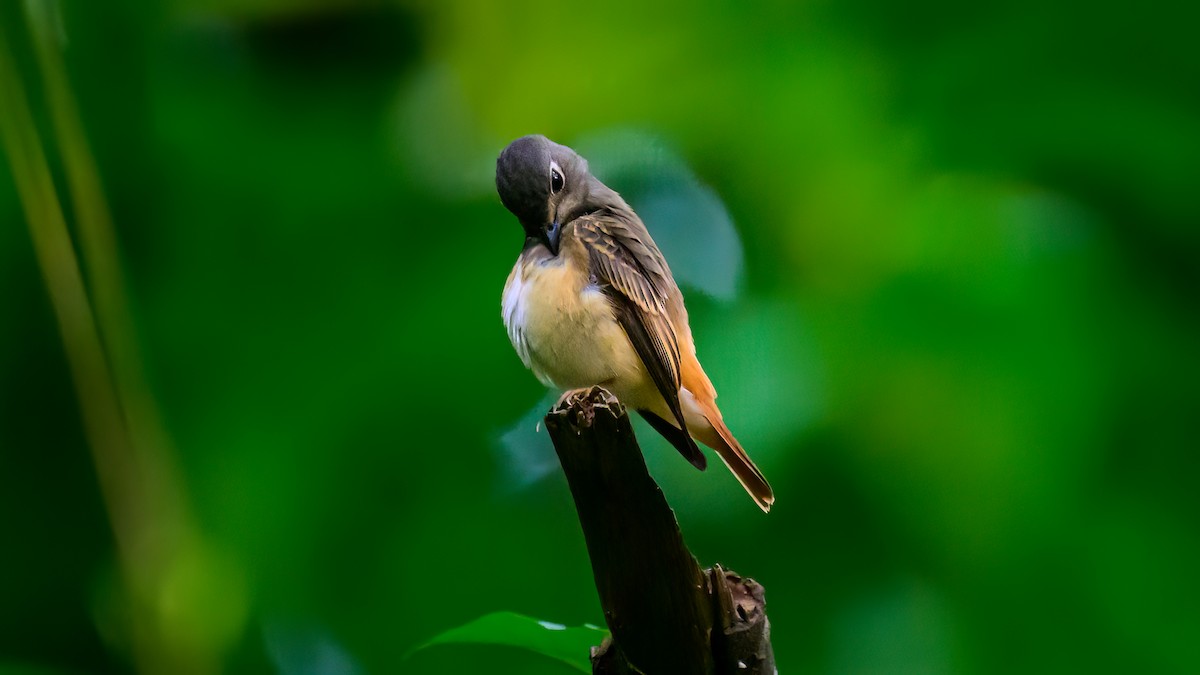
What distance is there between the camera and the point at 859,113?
312 cm

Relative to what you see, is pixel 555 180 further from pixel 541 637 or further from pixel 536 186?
pixel 541 637

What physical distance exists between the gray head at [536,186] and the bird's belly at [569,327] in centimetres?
8

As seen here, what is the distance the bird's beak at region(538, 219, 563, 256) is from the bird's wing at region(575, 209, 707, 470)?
1.7 inches

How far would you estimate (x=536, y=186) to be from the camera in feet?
6.97

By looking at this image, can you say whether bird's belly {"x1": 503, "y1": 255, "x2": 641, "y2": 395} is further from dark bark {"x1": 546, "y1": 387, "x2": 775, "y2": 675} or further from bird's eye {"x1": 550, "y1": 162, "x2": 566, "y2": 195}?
dark bark {"x1": 546, "y1": 387, "x2": 775, "y2": 675}

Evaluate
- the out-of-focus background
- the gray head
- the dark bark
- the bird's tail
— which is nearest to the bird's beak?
the gray head

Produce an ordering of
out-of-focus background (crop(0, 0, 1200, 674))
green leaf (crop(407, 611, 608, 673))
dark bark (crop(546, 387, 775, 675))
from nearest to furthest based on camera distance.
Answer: dark bark (crop(546, 387, 775, 675))
green leaf (crop(407, 611, 608, 673))
out-of-focus background (crop(0, 0, 1200, 674))

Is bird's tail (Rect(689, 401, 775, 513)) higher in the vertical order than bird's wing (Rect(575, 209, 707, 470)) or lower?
lower

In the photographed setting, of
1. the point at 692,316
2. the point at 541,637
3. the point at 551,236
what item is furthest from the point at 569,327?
the point at 692,316

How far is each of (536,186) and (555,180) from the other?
0.10m

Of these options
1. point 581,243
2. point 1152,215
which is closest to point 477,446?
point 581,243

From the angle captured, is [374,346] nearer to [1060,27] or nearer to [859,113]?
[859,113]

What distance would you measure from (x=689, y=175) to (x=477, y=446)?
3.15ft

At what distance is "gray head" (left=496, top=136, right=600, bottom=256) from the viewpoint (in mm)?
2123
